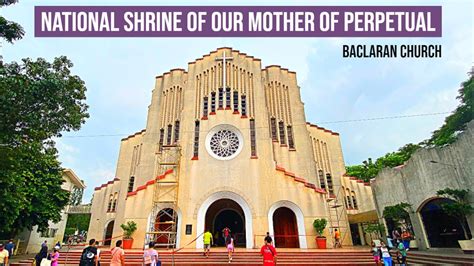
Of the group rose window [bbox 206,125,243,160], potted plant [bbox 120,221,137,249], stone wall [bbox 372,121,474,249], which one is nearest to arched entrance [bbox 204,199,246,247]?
rose window [bbox 206,125,243,160]

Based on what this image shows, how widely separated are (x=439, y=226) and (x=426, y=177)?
2680 mm

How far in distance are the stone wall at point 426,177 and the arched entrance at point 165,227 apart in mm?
14254

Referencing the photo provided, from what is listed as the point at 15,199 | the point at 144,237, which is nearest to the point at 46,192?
the point at 15,199

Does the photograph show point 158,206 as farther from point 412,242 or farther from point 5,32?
point 412,242

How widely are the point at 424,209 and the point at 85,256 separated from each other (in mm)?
16196

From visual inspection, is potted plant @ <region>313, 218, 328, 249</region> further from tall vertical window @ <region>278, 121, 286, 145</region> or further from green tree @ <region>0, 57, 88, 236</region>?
green tree @ <region>0, 57, 88, 236</region>

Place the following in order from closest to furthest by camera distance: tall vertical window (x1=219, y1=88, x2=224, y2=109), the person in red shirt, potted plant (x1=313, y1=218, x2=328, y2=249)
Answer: the person in red shirt < potted plant (x1=313, y1=218, x2=328, y2=249) < tall vertical window (x1=219, y1=88, x2=224, y2=109)

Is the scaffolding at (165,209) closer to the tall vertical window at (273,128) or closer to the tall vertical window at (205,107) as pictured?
the tall vertical window at (205,107)

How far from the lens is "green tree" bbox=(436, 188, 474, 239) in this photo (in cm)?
1108

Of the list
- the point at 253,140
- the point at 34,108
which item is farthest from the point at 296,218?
the point at 34,108

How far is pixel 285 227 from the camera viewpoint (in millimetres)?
17812

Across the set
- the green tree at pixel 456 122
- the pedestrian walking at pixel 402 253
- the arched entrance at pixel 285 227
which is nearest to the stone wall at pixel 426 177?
the green tree at pixel 456 122

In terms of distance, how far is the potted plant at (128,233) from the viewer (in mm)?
16047

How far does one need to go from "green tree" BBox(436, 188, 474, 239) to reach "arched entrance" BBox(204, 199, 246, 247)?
12249mm
